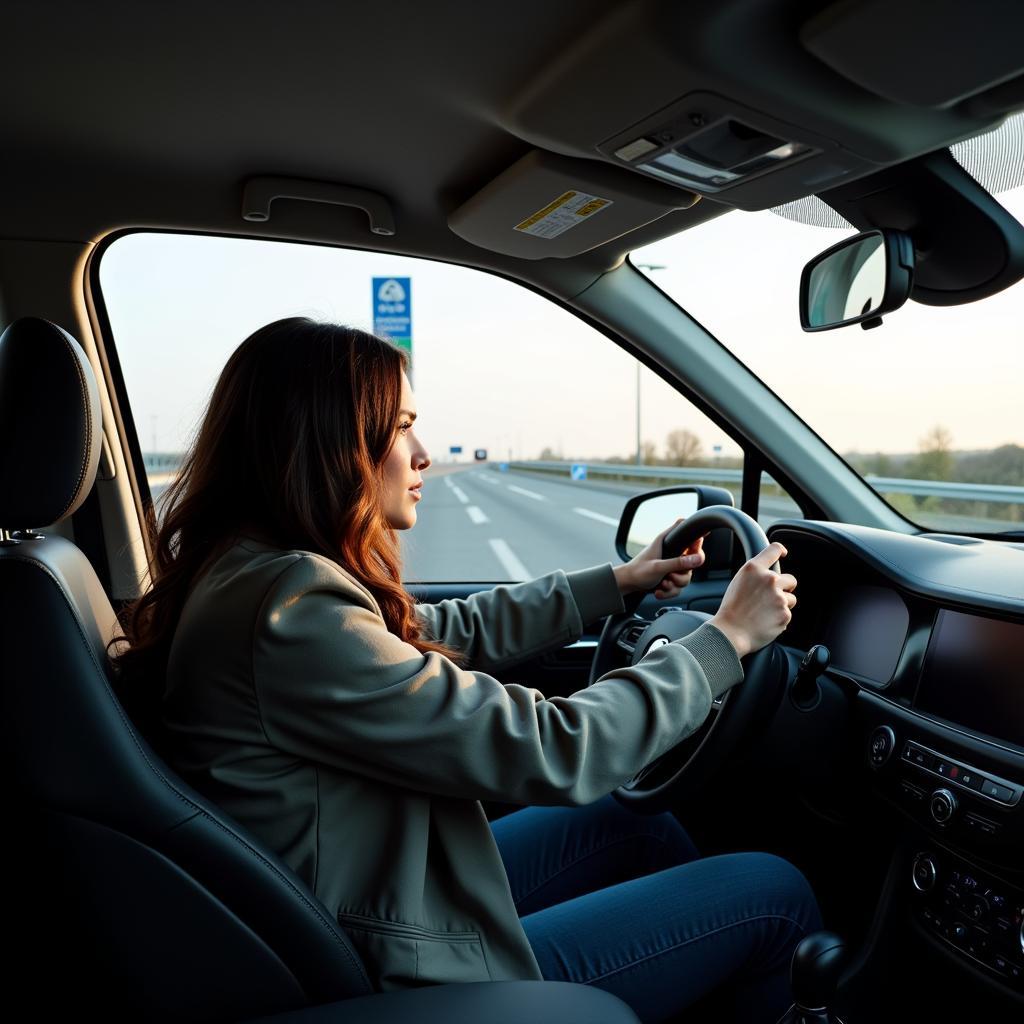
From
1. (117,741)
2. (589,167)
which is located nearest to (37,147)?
→ (589,167)

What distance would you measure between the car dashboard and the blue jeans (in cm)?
24

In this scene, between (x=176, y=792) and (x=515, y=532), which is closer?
(x=176, y=792)

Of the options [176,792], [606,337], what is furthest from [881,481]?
[176,792]

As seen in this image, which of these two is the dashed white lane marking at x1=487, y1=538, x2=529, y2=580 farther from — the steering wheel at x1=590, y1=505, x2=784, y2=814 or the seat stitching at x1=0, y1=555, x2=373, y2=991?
the seat stitching at x1=0, y1=555, x2=373, y2=991

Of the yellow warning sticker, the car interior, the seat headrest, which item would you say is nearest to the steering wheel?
the car interior

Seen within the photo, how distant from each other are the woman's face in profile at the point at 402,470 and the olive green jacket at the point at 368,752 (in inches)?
9.5

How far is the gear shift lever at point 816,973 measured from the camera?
1.47 metres

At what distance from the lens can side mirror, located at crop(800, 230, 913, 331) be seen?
Answer: 1852 millimetres

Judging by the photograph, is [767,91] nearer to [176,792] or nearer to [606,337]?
[606,337]

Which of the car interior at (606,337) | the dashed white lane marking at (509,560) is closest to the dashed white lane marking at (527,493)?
the dashed white lane marking at (509,560)

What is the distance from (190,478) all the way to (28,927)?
25.1 inches

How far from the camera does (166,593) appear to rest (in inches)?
50.0

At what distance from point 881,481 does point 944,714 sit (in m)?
0.97

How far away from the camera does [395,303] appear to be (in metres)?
2.96
